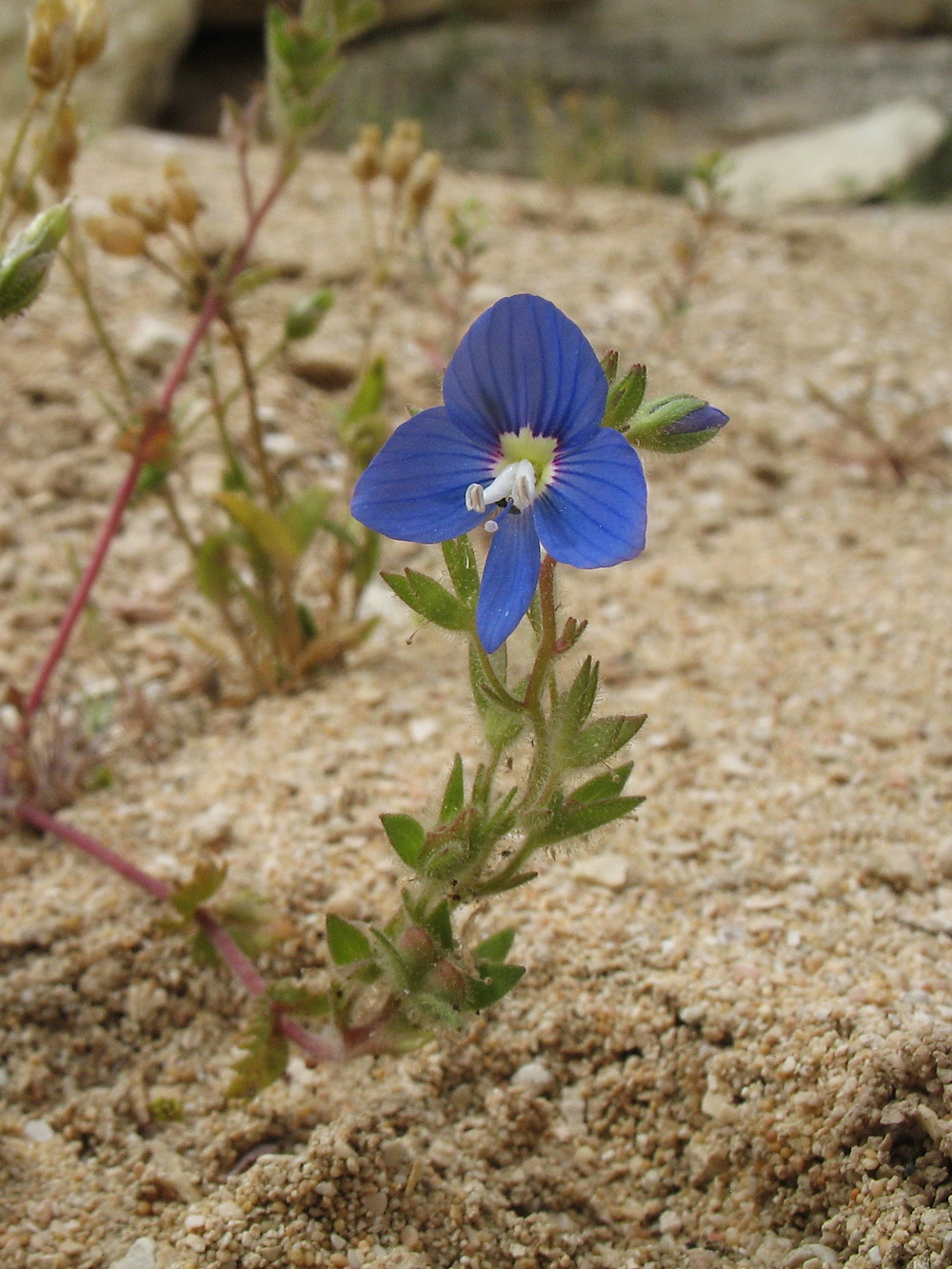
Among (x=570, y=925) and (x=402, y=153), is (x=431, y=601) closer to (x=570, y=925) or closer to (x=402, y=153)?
(x=570, y=925)

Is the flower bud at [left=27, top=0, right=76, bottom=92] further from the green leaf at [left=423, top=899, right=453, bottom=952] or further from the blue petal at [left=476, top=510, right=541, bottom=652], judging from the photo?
the green leaf at [left=423, top=899, right=453, bottom=952]

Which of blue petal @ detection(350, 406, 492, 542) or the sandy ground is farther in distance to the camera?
the sandy ground

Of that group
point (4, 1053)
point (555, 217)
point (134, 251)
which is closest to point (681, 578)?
point (134, 251)

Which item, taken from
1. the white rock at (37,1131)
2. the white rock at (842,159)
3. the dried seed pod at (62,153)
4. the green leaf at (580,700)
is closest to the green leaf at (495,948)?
the green leaf at (580,700)

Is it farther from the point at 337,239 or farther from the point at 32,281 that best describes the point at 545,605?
the point at 337,239

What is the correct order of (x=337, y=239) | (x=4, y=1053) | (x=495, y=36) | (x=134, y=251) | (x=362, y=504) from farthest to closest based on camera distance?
(x=495, y=36) < (x=337, y=239) < (x=134, y=251) < (x=4, y=1053) < (x=362, y=504)

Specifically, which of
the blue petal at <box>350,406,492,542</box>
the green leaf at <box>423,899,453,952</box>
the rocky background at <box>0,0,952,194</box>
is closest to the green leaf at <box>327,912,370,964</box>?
the green leaf at <box>423,899,453,952</box>

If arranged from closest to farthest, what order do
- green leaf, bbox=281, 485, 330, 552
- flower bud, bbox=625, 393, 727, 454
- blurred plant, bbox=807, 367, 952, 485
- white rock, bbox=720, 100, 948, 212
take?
flower bud, bbox=625, 393, 727, 454 → green leaf, bbox=281, 485, 330, 552 → blurred plant, bbox=807, 367, 952, 485 → white rock, bbox=720, 100, 948, 212

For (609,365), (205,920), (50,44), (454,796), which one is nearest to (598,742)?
(454,796)

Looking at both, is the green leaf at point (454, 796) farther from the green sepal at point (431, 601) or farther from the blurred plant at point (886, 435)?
the blurred plant at point (886, 435)
